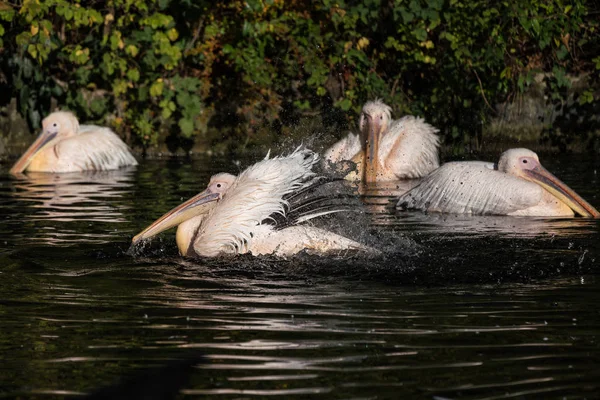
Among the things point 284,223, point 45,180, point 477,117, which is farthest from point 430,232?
point 477,117

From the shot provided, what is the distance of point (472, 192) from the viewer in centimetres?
845

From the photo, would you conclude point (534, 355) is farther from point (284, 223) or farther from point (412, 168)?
point (412, 168)

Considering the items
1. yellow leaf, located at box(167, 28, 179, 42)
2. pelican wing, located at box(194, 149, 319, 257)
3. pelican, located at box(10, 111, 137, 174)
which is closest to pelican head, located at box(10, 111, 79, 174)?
pelican, located at box(10, 111, 137, 174)

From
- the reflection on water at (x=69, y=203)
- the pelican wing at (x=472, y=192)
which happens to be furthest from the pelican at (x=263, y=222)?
the pelican wing at (x=472, y=192)

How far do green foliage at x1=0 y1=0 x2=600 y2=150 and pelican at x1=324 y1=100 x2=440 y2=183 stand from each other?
1716 mm

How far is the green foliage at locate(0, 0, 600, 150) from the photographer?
12.5 metres

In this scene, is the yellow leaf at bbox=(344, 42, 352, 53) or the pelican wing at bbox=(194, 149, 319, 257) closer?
the pelican wing at bbox=(194, 149, 319, 257)

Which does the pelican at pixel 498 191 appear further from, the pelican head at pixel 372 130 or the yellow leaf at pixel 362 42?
the yellow leaf at pixel 362 42

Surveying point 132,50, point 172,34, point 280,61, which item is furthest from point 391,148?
point 132,50

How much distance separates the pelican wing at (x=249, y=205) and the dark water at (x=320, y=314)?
0.40ft

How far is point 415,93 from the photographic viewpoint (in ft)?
44.3

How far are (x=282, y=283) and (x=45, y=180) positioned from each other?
6.09 m

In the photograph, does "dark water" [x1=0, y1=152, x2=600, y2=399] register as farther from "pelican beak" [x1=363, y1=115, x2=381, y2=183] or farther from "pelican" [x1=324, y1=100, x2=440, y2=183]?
"pelican" [x1=324, y1=100, x2=440, y2=183]

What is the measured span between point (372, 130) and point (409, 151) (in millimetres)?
419
